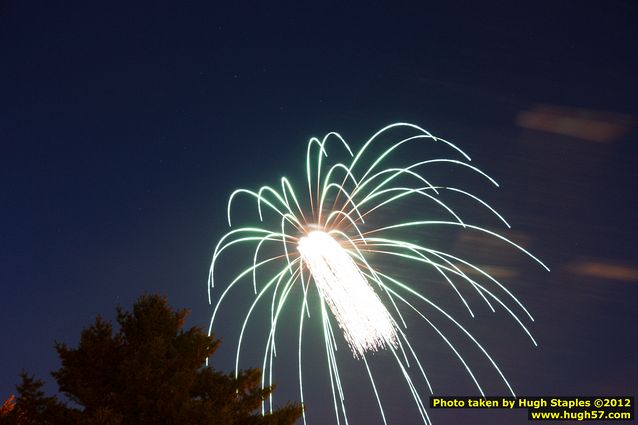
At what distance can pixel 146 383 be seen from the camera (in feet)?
66.5

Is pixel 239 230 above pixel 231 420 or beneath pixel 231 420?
above

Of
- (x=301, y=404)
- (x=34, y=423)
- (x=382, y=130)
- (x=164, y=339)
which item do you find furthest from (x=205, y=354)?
(x=382, y=130)

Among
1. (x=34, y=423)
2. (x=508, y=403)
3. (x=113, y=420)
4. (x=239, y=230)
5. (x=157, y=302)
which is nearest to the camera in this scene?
(x=113, y=420)

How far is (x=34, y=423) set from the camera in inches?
785

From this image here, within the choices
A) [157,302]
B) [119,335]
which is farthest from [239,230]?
[119,335]

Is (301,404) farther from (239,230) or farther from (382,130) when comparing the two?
(382,130)

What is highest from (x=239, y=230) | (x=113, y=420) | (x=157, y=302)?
(x=239, y=230)

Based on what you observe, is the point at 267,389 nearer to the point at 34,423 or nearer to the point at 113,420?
the point at 113,420

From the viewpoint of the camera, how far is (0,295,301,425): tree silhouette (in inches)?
787

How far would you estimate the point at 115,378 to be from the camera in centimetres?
2116

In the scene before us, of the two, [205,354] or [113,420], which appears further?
[205,354]

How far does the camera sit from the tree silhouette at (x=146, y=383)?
19984mm

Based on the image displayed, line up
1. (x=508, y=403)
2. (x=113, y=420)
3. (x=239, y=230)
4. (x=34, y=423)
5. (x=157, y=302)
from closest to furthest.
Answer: (x=113, y=420) → (x=34, y=423) → (x=157, y=302) → (x=239, y=230) → (x=508, y=403)

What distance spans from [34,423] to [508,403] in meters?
19.3
